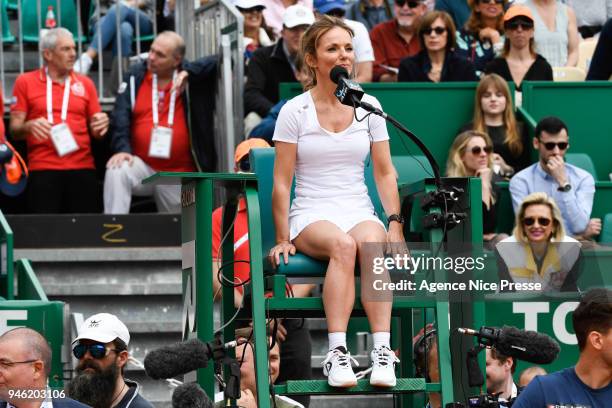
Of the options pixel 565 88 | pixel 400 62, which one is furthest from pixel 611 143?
pixel 400 62

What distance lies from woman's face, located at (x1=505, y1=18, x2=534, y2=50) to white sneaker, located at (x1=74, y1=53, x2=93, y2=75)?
12.0ft

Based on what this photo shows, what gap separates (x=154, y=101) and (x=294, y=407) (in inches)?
227

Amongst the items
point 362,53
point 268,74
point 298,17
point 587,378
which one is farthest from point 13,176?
point 587,378

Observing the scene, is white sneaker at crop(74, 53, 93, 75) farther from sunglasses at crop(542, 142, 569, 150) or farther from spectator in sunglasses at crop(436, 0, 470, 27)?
sunglasses at crop(542, 142, 569, 150)

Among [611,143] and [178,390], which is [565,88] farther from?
[178,390]

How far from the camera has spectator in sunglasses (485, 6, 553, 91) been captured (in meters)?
12.9

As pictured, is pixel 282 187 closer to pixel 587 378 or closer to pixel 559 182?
pixel 587 378

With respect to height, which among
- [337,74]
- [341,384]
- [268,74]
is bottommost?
[341,384]

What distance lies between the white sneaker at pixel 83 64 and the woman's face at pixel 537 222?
4996 millimetres

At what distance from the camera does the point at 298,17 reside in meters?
12.3

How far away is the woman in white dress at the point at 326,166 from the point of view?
738 centimetres

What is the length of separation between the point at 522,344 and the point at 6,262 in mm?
4872

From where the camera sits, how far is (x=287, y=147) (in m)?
7.55

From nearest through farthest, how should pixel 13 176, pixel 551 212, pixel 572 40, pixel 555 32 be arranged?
pixel 551 212
pixel 13 176
pixel 555 32
pixel 572 40
